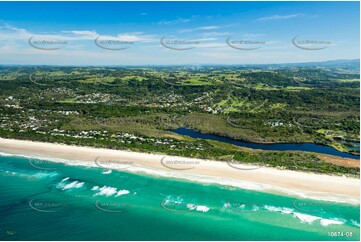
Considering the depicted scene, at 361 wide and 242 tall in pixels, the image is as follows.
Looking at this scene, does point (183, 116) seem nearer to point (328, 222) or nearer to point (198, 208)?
point (198, 208)

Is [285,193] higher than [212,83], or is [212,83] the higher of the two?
[212,83]

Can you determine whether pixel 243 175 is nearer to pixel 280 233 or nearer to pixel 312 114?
pixel 280 233

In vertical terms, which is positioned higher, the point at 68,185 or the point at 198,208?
the point at 68,185

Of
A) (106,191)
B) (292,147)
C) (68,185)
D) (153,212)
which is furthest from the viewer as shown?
(292,147)

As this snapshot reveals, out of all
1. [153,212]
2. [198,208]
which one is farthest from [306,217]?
[153,212]

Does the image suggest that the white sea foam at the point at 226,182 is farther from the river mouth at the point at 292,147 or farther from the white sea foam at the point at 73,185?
the river mouth at the point at 292,147

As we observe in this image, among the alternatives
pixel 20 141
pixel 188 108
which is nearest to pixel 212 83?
pixel 188 108
